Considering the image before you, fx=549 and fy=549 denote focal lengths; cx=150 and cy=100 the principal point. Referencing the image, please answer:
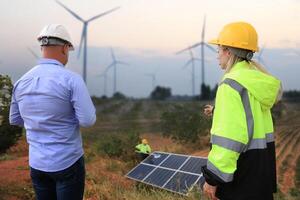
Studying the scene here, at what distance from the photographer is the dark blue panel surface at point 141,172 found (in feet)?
28.3

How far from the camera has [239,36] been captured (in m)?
3.83

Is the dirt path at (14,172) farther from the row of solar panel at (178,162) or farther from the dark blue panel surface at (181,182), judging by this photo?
the dark blue panel surface at (181,182)

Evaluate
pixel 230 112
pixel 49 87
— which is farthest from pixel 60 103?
pixel 230 112

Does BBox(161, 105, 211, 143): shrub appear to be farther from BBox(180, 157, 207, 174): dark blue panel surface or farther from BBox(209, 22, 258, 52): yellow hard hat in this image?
BBox(209, 22, 258, 52): yellow hard hat

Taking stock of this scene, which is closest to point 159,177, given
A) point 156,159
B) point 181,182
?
point 181,182

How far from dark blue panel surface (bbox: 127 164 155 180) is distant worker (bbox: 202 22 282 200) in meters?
4.85

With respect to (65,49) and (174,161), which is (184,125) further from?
(65,49)

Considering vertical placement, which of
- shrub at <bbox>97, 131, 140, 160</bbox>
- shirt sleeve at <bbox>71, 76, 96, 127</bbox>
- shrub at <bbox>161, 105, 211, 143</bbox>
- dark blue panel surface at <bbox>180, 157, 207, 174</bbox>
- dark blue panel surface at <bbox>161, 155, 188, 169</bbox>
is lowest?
shrub at <bbox>161, 105, 211, 143</bbox>

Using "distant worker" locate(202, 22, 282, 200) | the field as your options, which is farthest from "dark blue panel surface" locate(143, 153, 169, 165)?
"distant worker" locate(202, 22, 282, 200)

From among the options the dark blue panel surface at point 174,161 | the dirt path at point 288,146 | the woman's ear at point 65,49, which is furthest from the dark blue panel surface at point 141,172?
the woman's ear at point 65,49

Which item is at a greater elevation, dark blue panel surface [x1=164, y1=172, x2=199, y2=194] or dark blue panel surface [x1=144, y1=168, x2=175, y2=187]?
dark blue panel surface [x1=164, y1=172, x2=199, y2=194]

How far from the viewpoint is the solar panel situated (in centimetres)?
759

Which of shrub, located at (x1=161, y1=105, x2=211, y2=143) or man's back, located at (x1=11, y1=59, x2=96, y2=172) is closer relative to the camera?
man's back, located at (x1=11, y1=59, x2=96, y2=172)

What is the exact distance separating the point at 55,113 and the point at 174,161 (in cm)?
516
